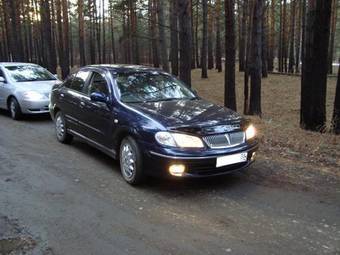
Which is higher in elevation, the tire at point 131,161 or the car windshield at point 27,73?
the car windshield at point 27,73

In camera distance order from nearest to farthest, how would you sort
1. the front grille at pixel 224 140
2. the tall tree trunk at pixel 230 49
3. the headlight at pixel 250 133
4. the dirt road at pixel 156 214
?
1. the dirt road at pixel 156 214
2. the front grille at pixel 224 140
3. the headlight at pixel 250 133
4. the tall tree trunk at pixel 230 49

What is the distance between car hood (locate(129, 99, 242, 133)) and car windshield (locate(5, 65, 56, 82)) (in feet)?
23.1

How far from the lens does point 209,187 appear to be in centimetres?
563

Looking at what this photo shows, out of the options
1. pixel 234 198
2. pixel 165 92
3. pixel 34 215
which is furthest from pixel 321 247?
pixel 165 92

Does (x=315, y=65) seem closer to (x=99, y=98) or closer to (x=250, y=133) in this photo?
(x=250, y=133)

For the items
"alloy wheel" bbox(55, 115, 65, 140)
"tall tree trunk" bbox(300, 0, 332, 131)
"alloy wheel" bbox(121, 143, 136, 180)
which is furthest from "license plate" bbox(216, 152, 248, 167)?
"tall tree trunk" bbox(300, 0, 332, 131)

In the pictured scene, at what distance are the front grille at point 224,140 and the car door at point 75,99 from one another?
2812 mm

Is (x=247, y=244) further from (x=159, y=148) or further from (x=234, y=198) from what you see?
(x=159, y=148)

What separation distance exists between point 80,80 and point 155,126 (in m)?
2.99

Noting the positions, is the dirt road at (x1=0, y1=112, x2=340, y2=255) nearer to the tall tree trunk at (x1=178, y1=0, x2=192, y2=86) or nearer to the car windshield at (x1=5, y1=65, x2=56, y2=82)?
the car windshield at (x1=5, y1=65, x2=56, y2=82)

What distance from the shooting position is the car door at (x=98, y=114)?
630 centimetres

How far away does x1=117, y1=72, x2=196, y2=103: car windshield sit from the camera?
21.1ft

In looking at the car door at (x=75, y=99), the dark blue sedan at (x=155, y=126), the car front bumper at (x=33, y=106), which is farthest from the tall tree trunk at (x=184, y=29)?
the dark blue sedan at (x=155, y=126)

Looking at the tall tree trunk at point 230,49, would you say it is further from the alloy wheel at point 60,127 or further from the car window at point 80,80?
the alloy wheel at point 60,127
